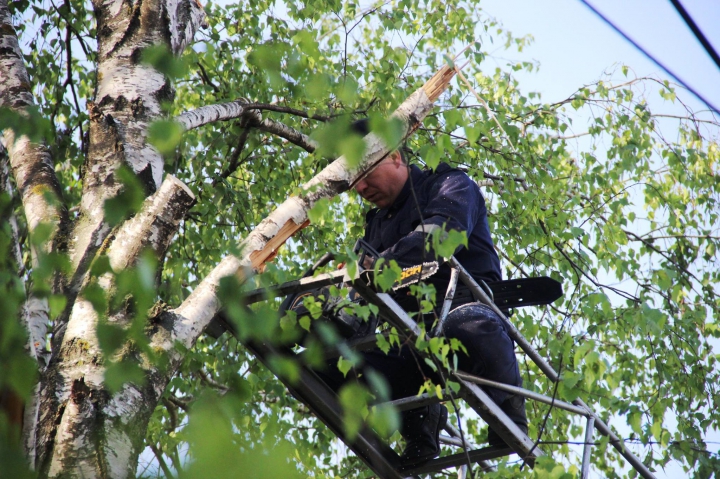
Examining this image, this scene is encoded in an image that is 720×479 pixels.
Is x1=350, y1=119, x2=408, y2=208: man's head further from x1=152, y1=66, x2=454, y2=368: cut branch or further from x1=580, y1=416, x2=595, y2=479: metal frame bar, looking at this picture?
x1=580, y1=416, x2=595, y2=479: metal frame bar

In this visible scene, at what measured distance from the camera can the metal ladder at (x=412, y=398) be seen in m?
3.06

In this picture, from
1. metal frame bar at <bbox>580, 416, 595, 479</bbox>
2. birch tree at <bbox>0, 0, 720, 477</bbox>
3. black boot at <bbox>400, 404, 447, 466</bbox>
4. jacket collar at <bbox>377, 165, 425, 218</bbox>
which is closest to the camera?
birch tree at <bbox>0, 0, 720, 477</bbox>

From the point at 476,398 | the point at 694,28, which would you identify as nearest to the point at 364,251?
the point at 476,398

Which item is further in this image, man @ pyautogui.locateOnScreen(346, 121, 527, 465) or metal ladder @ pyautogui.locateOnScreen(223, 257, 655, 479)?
man @ pyautogui.locateOnScreen(346, 121, 527, 465)

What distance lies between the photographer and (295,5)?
6445 mm

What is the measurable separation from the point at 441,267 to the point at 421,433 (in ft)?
2.61

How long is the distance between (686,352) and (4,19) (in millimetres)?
4755

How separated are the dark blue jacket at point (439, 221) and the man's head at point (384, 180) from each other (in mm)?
45

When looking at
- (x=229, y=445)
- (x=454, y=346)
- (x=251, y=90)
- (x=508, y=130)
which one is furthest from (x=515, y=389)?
(x=251, y=90)

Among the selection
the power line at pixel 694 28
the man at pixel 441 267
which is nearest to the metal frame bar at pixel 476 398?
the man at pixel 441 267

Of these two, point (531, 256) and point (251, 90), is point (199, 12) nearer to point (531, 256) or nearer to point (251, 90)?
point (251, 90)

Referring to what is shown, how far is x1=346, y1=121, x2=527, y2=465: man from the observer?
3273 millimetres

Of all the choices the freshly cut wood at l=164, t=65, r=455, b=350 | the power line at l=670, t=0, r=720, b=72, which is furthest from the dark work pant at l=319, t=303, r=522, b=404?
the power line at l=670, t=0, r=720, b=72

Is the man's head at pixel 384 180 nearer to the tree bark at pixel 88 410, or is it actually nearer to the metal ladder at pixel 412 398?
the metal ladder at pixel 412 398
